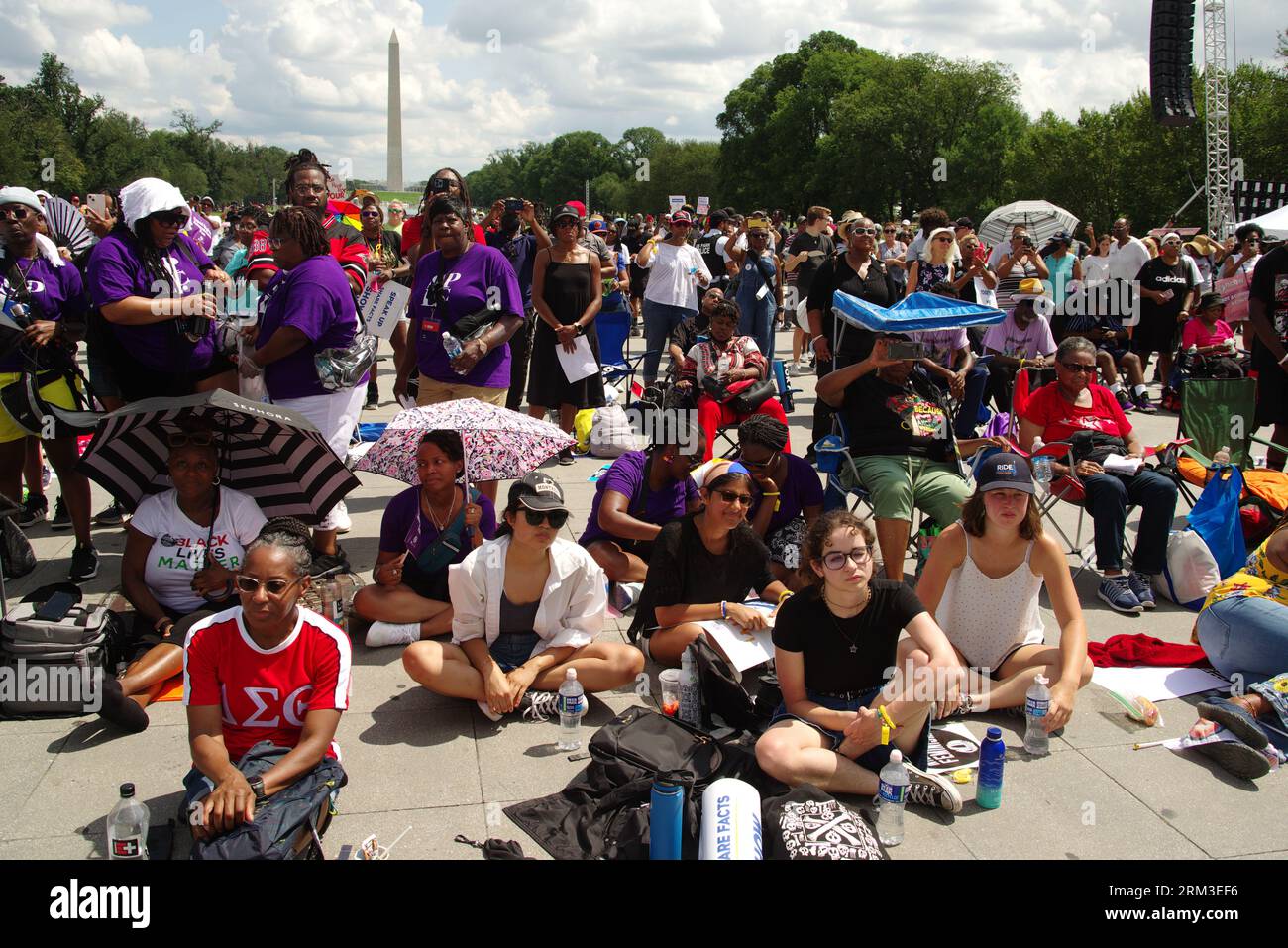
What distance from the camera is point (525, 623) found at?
4.32 meters

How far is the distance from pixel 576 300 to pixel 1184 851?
230 inches

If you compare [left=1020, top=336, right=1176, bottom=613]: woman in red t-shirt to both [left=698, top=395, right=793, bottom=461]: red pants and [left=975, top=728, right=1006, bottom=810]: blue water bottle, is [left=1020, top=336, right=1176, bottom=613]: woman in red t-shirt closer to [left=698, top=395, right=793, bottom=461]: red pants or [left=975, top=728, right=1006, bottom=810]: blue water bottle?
[left=698, top=395, right=793, bottom=461]: red pants

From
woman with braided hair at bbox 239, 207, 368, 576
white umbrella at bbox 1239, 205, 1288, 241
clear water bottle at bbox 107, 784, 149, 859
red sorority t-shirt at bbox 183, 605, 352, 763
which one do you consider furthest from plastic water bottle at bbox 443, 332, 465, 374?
white umbrella at bbox 1239, 205, 1288, 241

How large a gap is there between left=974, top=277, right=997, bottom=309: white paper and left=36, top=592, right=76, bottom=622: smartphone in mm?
8123

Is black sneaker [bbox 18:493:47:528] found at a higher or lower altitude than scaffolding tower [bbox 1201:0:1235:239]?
lower

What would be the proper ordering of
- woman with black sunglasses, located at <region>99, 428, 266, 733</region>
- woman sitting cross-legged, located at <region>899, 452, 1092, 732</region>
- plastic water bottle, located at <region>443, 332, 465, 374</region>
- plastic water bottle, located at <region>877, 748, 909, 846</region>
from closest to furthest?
plastic water bottle, located at <region>877, 748, 909, 846</region> < woman sitting cross-legged, located at <region>899, 452, 1092, 732</region> < woman with black sunglasses, located at <region>99, 428, 266, 733</region> < plastic water bottle, located at <region>443, 332, 465, 374</region>

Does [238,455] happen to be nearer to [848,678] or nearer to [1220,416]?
[848,678]

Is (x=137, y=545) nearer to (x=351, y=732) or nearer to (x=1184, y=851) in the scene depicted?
(x=351, y=732)

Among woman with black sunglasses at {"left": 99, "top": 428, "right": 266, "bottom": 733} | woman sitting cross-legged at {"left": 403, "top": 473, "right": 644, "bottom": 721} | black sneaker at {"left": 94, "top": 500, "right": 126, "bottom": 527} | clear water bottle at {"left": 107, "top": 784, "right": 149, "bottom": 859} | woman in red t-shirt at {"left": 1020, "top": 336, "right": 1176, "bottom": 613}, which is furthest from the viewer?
black sneaker at {"left": 94, "top": 500, "right": 126, "bottom": 527}

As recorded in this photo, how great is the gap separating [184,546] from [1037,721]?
356cm

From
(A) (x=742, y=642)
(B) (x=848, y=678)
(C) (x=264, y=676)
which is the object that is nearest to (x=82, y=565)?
(C) (x=264, y=676)

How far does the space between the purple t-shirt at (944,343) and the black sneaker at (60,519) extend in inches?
225

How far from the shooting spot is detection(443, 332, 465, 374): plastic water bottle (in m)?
5.89

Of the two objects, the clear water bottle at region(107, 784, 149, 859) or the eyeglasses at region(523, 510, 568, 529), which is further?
→ the eyeglasses at region(523, 510, 568, 529)
